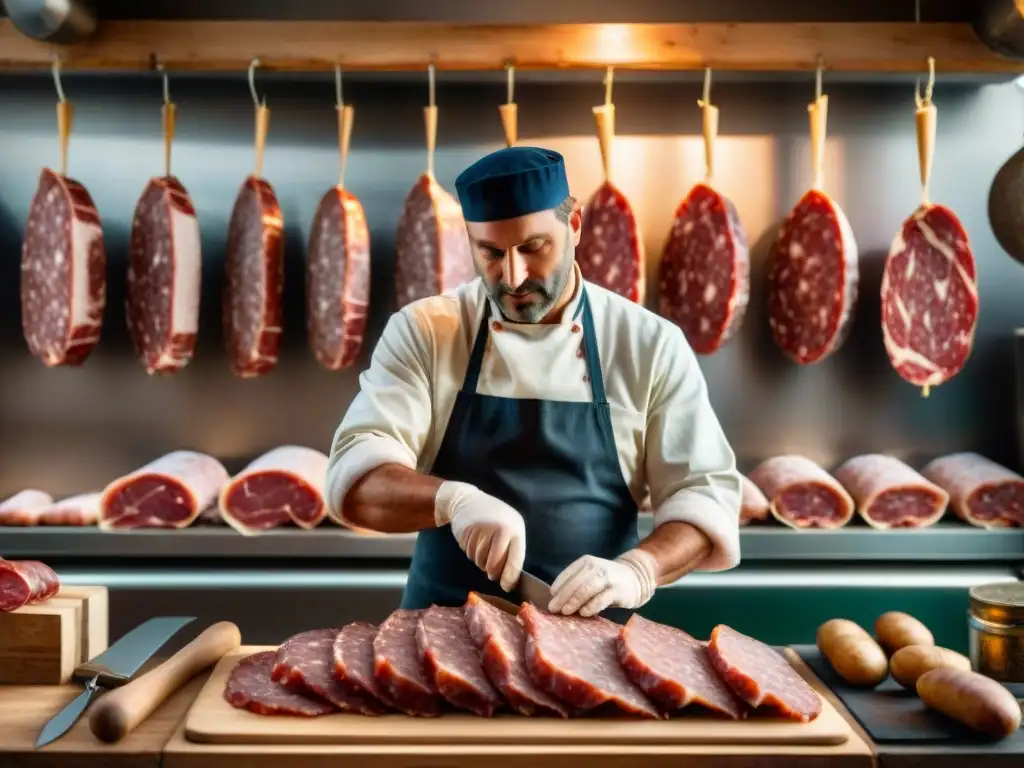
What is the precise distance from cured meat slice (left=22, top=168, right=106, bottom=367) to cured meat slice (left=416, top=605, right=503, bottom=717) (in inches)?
84.4

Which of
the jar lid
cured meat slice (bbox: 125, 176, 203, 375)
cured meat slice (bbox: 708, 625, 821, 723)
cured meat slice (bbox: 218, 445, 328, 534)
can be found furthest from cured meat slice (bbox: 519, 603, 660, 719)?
cured meat slice (bbox: 125, 176, 203, 375)

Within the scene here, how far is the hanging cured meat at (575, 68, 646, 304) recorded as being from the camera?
3578 millimetres

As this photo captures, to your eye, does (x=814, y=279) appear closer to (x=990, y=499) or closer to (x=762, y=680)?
(x=990, y=499)

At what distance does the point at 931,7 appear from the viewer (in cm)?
377

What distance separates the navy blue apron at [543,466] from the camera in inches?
92.0

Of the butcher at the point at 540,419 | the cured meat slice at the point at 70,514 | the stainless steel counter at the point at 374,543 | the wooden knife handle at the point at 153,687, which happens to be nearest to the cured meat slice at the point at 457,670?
the butcher at the point at 540,419

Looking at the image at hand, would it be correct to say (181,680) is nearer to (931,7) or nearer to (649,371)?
(649,371)

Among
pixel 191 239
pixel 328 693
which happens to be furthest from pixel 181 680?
pixel 191 239

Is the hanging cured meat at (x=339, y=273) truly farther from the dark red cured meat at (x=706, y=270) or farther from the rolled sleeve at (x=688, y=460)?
the rolled sleeve at (x=688, y=460)

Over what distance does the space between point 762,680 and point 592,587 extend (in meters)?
0.32

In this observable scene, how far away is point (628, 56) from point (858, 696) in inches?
83.7

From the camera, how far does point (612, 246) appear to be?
3.62 meters

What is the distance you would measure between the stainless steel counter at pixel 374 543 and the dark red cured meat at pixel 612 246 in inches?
29.5

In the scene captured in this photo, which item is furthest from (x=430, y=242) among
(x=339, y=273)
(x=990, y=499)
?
(x=990, y=499)
